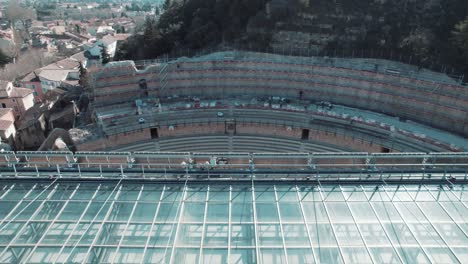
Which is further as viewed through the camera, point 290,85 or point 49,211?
point 290,85

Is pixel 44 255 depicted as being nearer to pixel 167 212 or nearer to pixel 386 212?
pixel 167 212

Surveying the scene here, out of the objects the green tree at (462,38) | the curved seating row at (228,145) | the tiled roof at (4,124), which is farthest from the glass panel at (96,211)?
the green tree at (462,38)

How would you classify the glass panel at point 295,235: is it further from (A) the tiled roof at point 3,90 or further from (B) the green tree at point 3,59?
(B) the green tree at point 3,59

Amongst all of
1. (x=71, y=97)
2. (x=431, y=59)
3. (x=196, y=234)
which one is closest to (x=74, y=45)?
(x=71, y=97)

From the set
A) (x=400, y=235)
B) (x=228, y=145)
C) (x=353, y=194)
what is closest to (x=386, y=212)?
(x=400, y=235)

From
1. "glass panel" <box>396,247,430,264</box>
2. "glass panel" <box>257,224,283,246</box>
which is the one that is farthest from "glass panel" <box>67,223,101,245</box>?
"glass panel" <box>396,247,430,264</box>

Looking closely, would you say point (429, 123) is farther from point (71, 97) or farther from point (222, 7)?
point (71, 97)

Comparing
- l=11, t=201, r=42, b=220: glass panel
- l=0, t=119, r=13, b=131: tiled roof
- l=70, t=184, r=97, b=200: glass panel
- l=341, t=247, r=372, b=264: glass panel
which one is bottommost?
l=0, t=119, r=13, b=131: tiled roof

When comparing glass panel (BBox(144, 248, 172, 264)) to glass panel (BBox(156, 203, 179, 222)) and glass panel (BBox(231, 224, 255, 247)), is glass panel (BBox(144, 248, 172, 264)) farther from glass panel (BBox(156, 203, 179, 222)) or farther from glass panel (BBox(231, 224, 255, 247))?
glass panel (BBox(231, 224, 255, 247))
